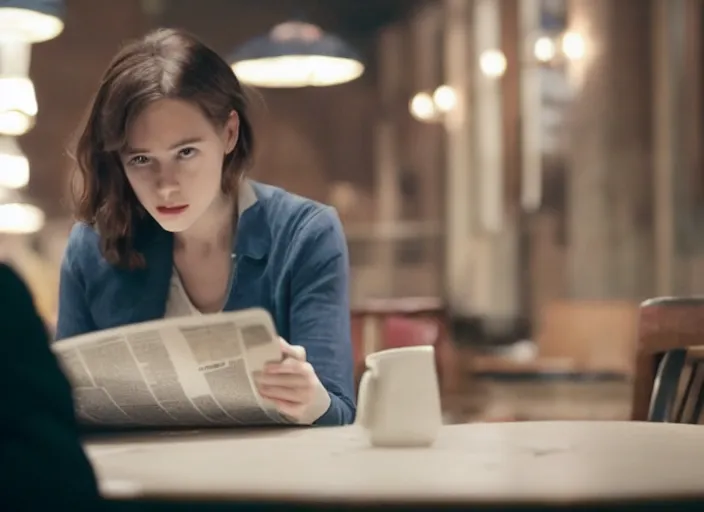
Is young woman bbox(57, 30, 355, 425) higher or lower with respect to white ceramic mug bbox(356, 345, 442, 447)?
higher

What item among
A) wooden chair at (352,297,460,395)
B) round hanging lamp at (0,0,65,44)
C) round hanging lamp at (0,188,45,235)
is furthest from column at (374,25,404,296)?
round hanging lamp at (0,0,65,44)

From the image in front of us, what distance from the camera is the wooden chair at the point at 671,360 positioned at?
5.21 ft

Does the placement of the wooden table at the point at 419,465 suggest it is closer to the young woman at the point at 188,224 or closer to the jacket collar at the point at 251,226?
the young woman at the point at 188,224

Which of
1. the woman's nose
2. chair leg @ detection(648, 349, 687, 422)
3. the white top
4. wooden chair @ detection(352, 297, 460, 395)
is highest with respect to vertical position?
the woman's nose

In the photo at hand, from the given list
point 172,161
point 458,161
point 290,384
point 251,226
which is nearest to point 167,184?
point 172,161

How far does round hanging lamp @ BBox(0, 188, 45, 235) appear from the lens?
745cm

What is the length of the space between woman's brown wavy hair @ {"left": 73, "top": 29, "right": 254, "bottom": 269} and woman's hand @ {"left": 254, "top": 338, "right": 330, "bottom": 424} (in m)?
0.50

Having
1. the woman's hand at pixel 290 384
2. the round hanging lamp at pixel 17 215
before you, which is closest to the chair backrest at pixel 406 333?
the woman's hand at pixel 290 384

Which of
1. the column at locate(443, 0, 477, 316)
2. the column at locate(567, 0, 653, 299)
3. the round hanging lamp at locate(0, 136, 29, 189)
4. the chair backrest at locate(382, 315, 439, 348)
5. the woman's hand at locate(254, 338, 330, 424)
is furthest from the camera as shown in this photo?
the column at locate(443, 0, 477, 316)

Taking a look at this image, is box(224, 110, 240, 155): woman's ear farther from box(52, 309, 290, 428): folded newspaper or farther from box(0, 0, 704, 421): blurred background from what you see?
box(0, 0, 704, 421): blurred background

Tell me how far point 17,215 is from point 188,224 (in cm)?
638

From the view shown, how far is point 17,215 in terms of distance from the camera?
7.65 meters

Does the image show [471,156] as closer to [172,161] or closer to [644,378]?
[644,378]

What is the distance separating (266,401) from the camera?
1.21 m
